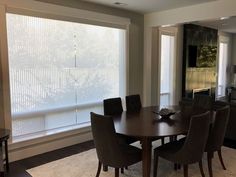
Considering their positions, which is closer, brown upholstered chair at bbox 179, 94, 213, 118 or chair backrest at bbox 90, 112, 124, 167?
chair backrest at bbox 90, 112, 124, 167

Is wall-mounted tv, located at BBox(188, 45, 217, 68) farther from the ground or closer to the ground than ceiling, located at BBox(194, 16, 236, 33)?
closer to the ground

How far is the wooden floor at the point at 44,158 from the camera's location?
3131 mm

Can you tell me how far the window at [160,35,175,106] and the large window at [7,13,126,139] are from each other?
1.38m

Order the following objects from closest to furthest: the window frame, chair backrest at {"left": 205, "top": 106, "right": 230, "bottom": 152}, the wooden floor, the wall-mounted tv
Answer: chair backrest at {"left": 205, "top": 106, "right": 230, "bottom": 152}
the wooden floor
the window frame
the wall-mounted tv

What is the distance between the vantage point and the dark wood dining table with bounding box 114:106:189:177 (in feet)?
8.12

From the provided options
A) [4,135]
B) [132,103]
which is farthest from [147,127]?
[4,135]

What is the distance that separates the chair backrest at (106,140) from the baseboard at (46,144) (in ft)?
5.33

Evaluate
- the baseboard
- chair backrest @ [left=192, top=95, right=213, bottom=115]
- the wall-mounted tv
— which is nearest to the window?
the wall-mounted tv

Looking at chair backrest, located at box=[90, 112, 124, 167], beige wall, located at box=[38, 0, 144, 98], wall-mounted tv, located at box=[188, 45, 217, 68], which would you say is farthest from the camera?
wall-mounted tv, located at box=[188, 45, 217, 68]

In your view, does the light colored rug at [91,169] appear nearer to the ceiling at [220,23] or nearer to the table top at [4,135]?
the table top at [4,135]

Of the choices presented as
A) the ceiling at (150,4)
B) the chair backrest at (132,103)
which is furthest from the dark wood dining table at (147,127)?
the ceiling at (150,4)

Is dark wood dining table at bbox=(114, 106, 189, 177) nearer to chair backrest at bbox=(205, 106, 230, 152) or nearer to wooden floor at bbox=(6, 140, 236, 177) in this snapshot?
chair backrest at bbox=(205, 106, 230, 152)

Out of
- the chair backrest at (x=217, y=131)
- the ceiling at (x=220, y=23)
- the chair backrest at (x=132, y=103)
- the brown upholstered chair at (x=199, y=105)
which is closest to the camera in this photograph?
the chair backrest at (x=217, y=131)

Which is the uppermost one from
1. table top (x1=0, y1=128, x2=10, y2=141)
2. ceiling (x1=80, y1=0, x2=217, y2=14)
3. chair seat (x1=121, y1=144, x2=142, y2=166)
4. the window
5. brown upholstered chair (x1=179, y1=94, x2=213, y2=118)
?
ceiling (x1=80, y1=0, x2=217, y2=14)
